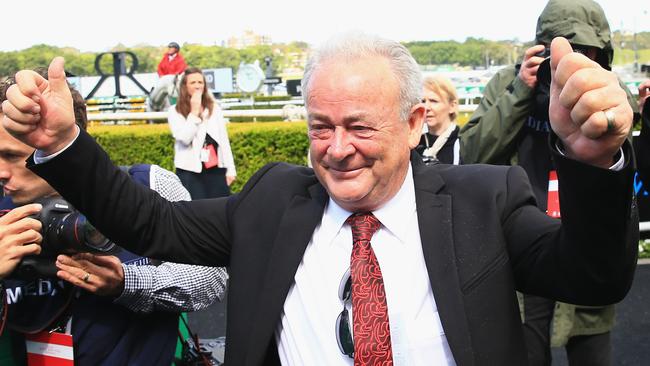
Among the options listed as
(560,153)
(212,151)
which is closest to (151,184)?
(560,153)

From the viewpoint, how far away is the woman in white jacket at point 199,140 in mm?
7520

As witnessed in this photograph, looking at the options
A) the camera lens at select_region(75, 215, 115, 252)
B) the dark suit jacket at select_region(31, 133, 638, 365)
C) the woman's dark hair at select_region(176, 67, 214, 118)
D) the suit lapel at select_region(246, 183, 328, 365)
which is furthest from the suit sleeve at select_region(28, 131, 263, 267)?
the woman's dark hair at select_region(176, 67, 214, 118)

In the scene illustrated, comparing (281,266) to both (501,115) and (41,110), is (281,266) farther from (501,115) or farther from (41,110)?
(501,115)

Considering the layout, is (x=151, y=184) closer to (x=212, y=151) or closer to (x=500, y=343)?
(x=500, y=343)

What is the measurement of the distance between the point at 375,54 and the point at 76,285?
105 centimetres

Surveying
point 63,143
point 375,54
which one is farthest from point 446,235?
point 63,143

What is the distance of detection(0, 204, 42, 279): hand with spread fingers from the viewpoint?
2033mm

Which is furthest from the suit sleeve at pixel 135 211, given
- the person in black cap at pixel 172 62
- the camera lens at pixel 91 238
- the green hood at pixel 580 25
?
the person in black cap at pixel 172 62

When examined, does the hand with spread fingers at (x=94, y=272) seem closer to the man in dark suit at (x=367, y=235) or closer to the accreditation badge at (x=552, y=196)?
the man in dark suit at (x=367, y=235)

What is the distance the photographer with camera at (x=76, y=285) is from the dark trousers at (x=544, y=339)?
1641 mm

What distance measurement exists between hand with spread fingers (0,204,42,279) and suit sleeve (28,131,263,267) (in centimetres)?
23

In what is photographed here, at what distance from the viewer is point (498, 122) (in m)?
3.55

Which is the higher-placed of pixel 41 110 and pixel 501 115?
pixel 41 110

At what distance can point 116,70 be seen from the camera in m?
22.1
